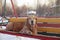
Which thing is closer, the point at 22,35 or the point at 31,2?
the point at 22,35

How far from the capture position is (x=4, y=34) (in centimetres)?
158

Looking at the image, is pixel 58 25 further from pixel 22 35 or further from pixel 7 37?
pixel 7 37

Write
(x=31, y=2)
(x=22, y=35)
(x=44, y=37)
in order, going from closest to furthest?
(x=44, y=37) → (x=22, y=35) → (x=31, y=2)

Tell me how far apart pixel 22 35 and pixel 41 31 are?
1.11ft

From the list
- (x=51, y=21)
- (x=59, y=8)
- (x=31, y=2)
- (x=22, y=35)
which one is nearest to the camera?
(x=22, y=35)

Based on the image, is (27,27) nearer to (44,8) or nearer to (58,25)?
(58,25)

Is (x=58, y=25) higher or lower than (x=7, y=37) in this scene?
higher

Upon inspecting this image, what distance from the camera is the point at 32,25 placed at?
1.56 metres

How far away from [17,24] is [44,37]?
0.66 meters

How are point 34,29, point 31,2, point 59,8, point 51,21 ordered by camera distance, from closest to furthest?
point 34,29 < point 51,21 < point 59,8 < point 31,2

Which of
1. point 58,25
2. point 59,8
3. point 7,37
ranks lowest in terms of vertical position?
point 7,37

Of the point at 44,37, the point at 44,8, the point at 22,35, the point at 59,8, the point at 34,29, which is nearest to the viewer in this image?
the point at 44,37

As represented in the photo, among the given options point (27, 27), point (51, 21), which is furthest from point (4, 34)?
point (51, 21)

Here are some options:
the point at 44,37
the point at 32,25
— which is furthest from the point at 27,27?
the point at 44,37
